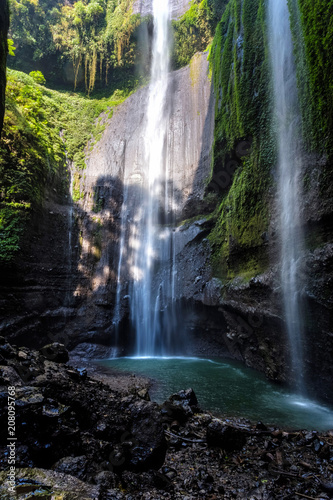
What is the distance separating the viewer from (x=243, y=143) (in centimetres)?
876

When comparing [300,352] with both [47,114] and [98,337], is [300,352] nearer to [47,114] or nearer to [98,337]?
[98,337]

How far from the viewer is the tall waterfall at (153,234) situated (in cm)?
1205

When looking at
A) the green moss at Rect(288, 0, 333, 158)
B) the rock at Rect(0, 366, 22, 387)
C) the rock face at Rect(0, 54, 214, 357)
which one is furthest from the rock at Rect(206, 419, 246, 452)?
the rock face at Rect(0, 54, 214, 357)

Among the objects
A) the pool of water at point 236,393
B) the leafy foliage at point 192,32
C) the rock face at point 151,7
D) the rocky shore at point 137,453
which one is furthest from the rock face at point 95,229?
the rocky shore at point 137,453

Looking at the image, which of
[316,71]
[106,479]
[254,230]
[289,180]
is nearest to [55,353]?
[106,479]

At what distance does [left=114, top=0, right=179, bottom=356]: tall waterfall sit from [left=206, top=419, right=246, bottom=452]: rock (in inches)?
336

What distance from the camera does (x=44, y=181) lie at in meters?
12.5

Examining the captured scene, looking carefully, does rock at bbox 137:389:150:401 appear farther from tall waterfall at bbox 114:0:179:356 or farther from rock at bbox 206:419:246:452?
tall waterfall at bbox 114:0:179:356

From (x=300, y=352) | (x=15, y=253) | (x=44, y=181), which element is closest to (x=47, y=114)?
(x=44, y=181)

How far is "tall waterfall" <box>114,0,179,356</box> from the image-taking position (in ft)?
39.5

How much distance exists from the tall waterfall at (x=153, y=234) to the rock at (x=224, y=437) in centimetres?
852

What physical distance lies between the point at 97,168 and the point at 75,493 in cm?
1559

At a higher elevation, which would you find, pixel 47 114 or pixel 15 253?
pixel 47 114

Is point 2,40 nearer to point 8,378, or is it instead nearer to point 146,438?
point 8,378
